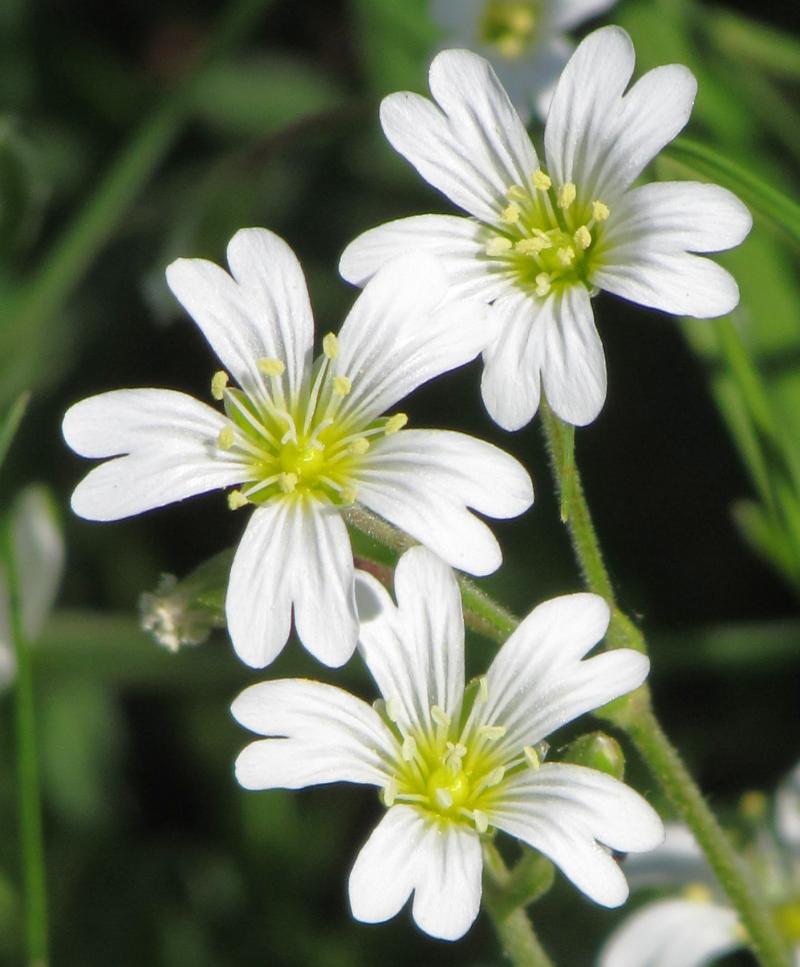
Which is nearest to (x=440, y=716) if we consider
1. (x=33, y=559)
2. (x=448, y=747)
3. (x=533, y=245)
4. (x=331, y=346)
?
(x=448, y=747)

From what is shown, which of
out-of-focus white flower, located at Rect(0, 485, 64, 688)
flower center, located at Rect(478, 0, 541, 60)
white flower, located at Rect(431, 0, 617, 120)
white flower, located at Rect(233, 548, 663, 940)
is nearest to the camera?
white flower, located at Rect(233, 548, 663, 940)

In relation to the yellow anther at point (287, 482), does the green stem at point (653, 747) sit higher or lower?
lower

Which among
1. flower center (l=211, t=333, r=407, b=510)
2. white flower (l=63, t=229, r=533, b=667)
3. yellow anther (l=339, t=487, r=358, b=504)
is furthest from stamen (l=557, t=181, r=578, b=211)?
yellow anther (l=339, t=487, r=358, b=504)

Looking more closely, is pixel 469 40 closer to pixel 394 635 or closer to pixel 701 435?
pixel 701 435

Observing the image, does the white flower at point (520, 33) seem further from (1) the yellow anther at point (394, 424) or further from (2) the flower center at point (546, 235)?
(1) the yellow anther at point (394, 424)

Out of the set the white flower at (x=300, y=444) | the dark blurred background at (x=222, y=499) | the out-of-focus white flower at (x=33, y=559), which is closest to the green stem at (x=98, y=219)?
the dark blurred background at (x=222, y=499)

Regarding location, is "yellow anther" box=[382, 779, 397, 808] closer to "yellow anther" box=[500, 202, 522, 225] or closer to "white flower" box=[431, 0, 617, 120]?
"yellow anther" box=[500, 202, 522, 225]

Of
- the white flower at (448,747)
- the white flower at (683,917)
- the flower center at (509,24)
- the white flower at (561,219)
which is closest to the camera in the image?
the white flower at (448,747)
